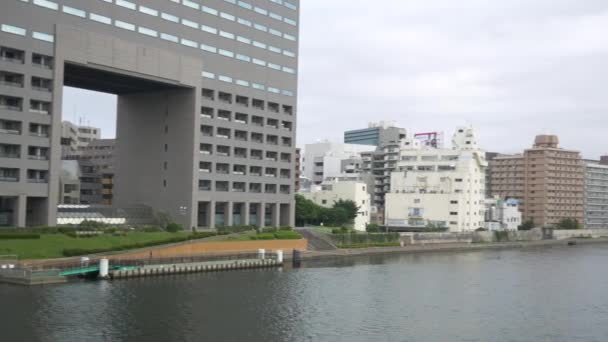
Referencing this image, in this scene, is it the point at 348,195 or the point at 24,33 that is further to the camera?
the point at 348,195

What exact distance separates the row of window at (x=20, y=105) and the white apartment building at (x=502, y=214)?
98.1 meters

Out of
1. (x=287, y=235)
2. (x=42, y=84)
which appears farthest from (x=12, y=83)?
(x=287, y=235)

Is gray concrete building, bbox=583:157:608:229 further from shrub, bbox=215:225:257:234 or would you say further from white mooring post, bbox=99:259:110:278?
white mooring post, bbox=99:259:110:278

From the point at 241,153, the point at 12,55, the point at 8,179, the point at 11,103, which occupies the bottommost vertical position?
the point at 8,179

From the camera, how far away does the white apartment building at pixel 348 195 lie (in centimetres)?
12938

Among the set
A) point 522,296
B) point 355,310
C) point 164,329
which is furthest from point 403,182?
point 164,329

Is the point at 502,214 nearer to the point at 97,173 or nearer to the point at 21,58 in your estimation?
the point at 97,173

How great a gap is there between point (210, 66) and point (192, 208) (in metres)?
18.9

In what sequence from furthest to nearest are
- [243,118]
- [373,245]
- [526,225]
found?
[526,225] < [373,245] < [243,118]

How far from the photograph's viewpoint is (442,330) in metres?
41.8

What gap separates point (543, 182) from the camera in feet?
556

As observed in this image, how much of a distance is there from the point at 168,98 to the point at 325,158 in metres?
86.2

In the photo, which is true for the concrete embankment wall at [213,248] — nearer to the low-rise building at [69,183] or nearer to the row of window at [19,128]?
the row of window at [19,128]

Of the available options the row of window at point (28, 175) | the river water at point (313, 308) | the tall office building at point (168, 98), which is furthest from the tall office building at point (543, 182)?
the row of window at point (28, 175)
